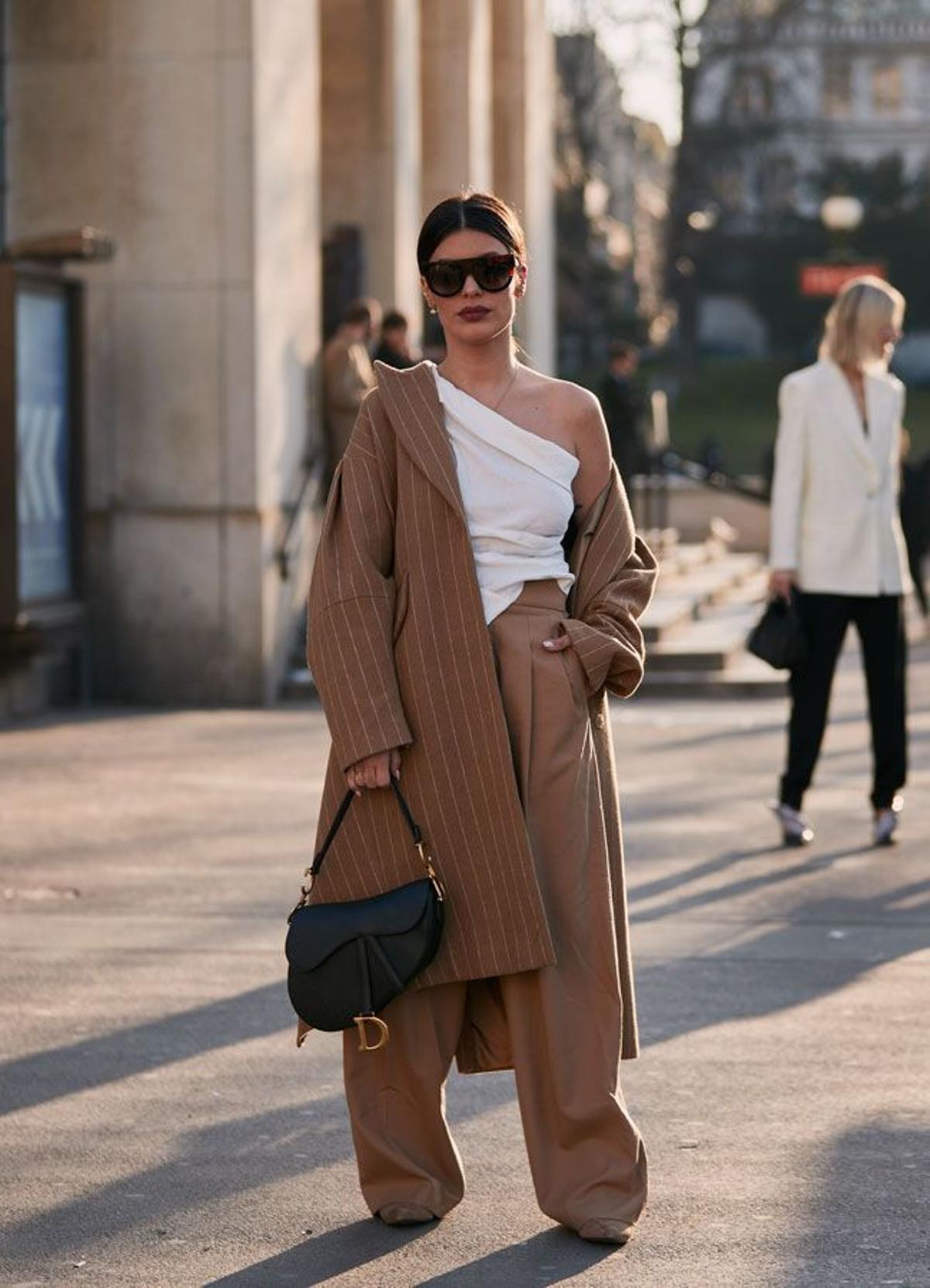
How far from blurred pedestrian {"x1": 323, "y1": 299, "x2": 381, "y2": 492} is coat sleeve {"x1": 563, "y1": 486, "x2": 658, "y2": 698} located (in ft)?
37.8

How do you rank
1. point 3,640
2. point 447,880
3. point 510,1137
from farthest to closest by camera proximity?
point 3,640 → point 510,1137 → point 447,880

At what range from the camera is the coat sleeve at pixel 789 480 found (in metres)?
9.49

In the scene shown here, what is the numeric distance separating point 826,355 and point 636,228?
87.5 metres

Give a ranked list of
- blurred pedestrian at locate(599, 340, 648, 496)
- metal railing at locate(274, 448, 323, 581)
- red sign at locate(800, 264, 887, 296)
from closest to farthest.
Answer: metal railing at locate(274, 448, 323, 581) → blurred pedestrian at locate(599, 340, 648, 496) → red sign at locate(800, 264, 887, 296)

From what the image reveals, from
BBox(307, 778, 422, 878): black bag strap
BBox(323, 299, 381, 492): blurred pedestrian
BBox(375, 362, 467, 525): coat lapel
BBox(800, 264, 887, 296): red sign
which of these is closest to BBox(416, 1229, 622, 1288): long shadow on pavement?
BBox(307, 778, 422, 878): black bag strap

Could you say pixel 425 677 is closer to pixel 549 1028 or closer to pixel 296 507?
pixel 549 1028

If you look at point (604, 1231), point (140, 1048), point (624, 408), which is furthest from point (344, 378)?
point (604, 1231)

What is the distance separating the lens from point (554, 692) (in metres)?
4.90

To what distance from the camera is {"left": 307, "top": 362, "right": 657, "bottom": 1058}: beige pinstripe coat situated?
483 centimetres

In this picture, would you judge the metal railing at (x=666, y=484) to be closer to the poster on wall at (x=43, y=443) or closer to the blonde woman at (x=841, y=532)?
the poster on wall at (x=43, y=443)

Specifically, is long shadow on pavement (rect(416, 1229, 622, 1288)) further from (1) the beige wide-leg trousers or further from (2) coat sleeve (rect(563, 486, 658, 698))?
(2) coat sleeve (rect(563, 486, 658, 698))

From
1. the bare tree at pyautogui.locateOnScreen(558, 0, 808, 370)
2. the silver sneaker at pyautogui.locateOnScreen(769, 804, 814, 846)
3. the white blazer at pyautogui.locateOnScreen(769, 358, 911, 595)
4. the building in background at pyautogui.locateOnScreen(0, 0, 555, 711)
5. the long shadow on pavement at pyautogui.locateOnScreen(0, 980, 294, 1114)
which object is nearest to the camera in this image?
the long shadow on pavement at pyautogui.locateOnScreen(0, 980, 294, 1114)

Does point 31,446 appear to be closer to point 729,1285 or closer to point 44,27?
point 44,27

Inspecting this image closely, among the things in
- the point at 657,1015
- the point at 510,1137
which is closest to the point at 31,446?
the point at 657,1015
